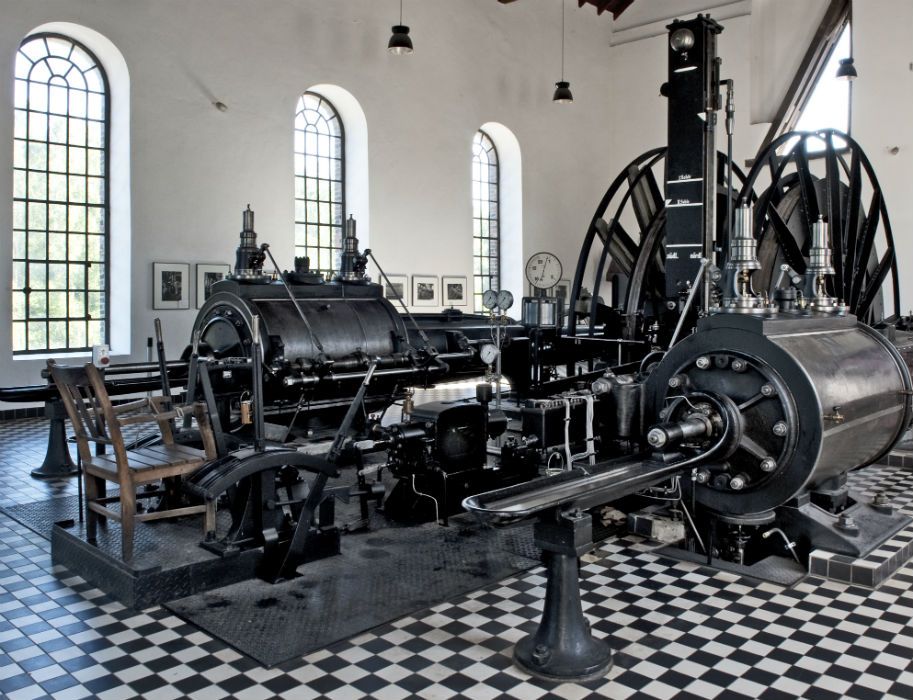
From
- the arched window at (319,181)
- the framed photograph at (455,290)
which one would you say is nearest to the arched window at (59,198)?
the arched window at (319,181)

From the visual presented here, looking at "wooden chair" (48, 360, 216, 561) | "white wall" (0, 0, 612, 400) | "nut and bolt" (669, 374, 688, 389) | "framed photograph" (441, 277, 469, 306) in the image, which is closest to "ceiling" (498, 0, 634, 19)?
"white wall" (0, 0, 612, 400)

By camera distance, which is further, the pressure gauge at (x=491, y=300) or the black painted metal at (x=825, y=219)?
the pressure gauge at (x=491, y=300)

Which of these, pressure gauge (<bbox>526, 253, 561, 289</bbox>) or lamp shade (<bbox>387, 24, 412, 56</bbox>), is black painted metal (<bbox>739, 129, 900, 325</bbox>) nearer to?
lamp shade (<bbox>387, 24, 412, 56</bbox>)

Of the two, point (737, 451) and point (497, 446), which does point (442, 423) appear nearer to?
point (497, 446)

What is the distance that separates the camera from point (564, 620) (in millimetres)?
Result: 2680

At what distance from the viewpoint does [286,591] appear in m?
3.33

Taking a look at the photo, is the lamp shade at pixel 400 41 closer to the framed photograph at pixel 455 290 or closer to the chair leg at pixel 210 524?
the framed photograph at pixel 455 290

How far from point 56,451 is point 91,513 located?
214 centimetres

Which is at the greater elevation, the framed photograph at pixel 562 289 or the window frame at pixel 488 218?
the window frame at pixel 488 218

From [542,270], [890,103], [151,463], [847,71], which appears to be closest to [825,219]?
[151,463]

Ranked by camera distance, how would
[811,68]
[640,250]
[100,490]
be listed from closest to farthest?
[100,490]
[640,250]
[811,68]

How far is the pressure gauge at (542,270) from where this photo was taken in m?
12.0

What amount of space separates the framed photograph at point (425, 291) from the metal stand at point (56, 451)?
6.59 m

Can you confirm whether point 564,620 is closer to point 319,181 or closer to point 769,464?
point 769,464
